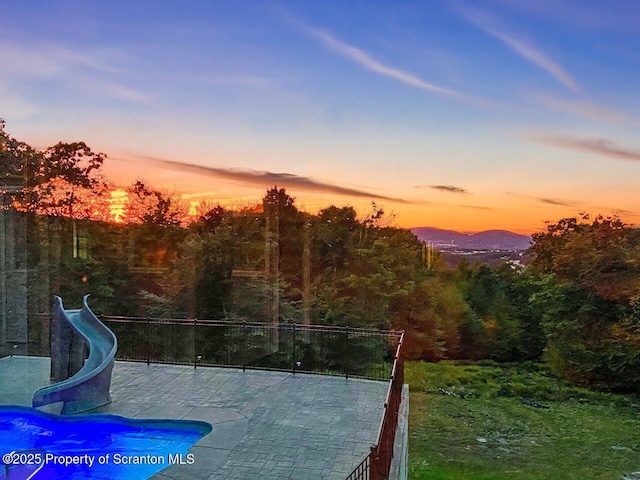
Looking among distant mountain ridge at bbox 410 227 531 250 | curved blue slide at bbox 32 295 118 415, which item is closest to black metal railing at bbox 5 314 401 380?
distant mountain ridge at bbox 410 227 531 250

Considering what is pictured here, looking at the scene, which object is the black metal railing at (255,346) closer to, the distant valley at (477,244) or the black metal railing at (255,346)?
the black metal railing at (255,346)

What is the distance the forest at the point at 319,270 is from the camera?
407 inches

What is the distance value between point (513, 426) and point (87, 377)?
8386 millimetres

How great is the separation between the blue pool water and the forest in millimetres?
5023

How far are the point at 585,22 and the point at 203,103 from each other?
6550 millimetres

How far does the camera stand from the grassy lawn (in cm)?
801

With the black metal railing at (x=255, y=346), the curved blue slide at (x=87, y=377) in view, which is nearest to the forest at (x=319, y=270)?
the black metal railing at (x=255, y=346)

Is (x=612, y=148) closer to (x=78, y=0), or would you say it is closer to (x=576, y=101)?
(x=576, y=101)

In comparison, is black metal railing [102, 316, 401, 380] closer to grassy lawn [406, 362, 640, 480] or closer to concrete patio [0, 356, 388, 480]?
grassy lawn [406, 362, 640, 480]

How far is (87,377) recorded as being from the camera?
5141 mm

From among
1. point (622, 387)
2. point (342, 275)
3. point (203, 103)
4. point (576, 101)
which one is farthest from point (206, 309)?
point (622, 387)

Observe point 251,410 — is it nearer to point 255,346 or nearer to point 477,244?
point 255,346

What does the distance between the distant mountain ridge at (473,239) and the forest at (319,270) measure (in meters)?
0.49

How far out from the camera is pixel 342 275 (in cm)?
1259
